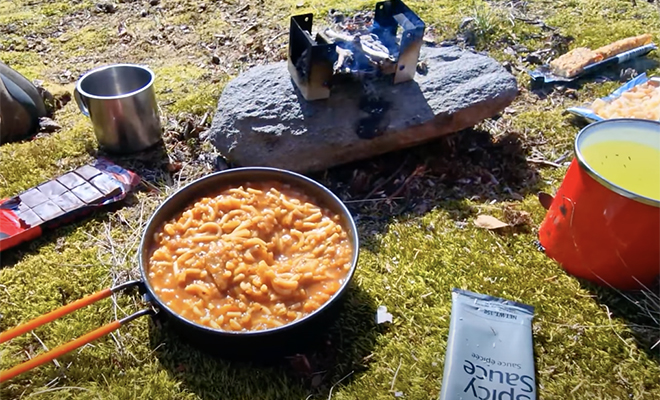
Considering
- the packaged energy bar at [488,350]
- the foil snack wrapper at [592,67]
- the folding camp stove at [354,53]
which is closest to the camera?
the packaged energy bar at [488,350]

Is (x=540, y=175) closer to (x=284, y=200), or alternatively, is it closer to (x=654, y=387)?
(x=654, y=387)

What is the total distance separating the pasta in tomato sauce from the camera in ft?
8.25

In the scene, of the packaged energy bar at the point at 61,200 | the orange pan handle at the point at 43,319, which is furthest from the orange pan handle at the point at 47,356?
the packaged energy bar at the point at 61,200

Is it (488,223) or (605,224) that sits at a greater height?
(605,224)

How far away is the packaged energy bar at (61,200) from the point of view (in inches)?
125

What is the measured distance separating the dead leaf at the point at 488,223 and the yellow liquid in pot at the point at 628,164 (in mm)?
670

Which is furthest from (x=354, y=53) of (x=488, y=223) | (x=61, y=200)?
(x=61, y=200)

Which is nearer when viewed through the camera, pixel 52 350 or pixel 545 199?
pixel 52 350

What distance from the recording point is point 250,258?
2668mm

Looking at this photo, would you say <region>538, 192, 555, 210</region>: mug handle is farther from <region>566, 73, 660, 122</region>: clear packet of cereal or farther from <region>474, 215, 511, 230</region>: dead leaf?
<region>566, 73, 660, 122</region>: clear packet of cereal

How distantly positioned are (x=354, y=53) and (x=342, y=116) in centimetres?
48

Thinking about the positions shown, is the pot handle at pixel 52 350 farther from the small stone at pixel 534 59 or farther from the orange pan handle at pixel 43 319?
the small stone at pixel 534 59

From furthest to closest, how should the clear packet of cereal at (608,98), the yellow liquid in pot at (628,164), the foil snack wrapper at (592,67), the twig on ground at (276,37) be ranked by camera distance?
the twig on ground at (276,37) → the foil snack wrapper at (592,67) → the clear packet of cereal at (608,98) → the yellow liquid in pot at (628,164)

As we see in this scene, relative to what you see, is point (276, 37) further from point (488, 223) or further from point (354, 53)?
point (488, 223)
